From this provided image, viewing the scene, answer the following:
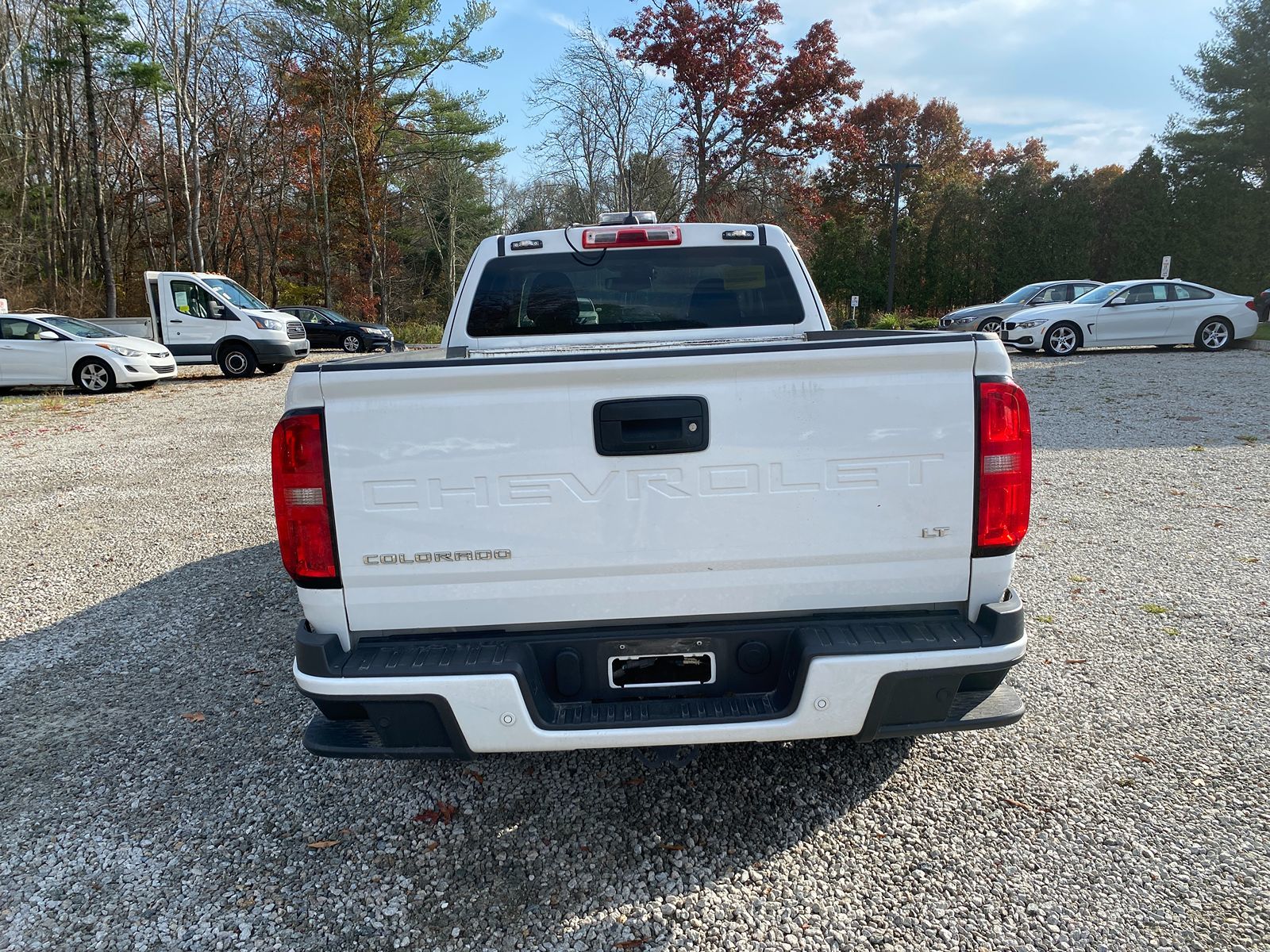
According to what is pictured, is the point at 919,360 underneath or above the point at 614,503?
above

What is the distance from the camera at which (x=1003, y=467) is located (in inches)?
88.0


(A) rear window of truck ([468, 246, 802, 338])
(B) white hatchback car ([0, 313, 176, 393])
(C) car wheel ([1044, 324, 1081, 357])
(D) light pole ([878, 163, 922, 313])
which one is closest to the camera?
(A) rear window of truck ([468, 246, 802, 338])

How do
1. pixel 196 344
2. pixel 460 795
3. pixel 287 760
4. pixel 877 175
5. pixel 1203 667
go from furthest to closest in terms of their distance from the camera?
pixel 877 175
pixel 196 344
pixel 1203 667
pixel 287 760
pixel 460 795

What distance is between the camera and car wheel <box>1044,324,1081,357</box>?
16.4 m

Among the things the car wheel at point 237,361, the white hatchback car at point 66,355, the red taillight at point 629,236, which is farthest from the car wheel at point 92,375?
the red taillight at point 629,236

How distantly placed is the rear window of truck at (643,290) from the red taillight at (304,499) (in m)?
1.85

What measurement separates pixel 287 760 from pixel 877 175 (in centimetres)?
4097

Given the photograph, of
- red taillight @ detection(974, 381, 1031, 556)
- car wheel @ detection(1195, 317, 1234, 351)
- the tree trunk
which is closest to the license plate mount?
red taillight @ detection(974, 381, 1031, 556)

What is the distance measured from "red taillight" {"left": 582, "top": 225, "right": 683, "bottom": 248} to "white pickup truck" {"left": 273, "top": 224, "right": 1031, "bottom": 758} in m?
1.64

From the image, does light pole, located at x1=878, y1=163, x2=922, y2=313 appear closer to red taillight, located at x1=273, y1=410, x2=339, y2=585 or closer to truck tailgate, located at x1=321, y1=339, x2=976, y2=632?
truck tailgate, located at x1=321, y1=339, x2=976, y2=632

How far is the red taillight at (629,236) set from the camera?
12.1 feet

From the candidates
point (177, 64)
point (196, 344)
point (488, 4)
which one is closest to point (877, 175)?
point (488, 4)

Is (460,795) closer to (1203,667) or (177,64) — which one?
(1203,667)

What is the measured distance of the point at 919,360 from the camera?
2.18 meters
